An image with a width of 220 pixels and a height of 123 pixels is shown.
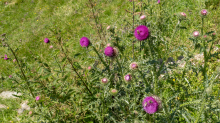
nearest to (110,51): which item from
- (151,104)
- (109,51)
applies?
(109,51)

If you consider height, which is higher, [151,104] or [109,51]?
[109,51]

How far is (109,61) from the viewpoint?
7.27 feet

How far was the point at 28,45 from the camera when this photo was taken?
5.90 meters

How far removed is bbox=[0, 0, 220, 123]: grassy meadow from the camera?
5.94 ft

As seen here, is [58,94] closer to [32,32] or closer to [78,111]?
[78,111]

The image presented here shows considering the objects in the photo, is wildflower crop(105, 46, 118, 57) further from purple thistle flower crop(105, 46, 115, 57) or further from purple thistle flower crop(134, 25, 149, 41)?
purple thistle flower crop(134, 25, 149, 41)

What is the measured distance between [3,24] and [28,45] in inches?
126

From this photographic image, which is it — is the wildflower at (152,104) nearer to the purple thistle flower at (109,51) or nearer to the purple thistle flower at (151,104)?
the purple thistle flower at (151,104)

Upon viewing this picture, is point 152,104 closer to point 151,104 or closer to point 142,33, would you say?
point 151,104

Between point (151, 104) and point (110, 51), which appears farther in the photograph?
point (110, 51)

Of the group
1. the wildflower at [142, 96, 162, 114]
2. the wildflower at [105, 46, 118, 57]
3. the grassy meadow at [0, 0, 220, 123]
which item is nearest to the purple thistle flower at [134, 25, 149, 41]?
the grassy meadow at [0, 0, 220, 123]

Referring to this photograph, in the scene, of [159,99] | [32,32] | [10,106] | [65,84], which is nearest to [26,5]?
[32,32]

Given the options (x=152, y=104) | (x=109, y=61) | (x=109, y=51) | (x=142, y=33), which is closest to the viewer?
(x=152, y=104)

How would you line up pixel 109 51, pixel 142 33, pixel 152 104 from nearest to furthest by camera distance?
pixel 152 104
pixel 142 33
pixel 109 51
